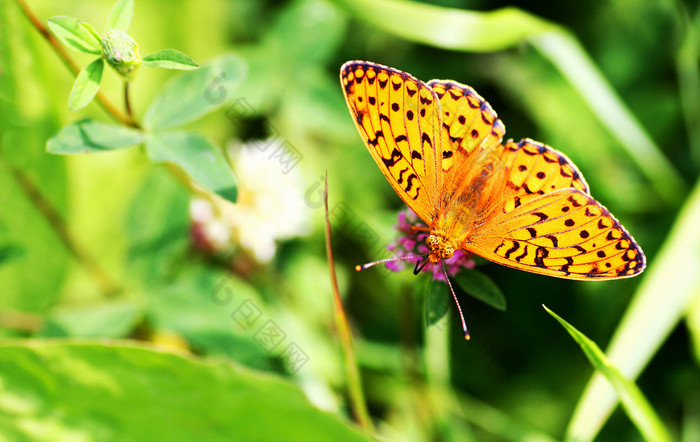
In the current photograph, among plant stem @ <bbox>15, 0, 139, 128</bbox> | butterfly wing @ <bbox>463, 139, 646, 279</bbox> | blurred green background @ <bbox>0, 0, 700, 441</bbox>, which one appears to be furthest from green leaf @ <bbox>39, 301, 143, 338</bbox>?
butterfly wing @ <bbox>463, 139, 646, 279</bbox>

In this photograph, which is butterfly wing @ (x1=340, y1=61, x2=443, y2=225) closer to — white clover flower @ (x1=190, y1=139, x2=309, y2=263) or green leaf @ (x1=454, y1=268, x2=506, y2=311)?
green leaf @ (x1=454, y1=268, x2=506, y2=311)

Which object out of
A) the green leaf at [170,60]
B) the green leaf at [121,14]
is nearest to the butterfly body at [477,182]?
the green leaf at [170,60]

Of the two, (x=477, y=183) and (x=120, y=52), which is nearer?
(x=120, y=52)

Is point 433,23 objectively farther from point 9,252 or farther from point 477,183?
point 9,252

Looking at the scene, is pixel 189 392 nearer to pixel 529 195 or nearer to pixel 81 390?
pixel 81 390

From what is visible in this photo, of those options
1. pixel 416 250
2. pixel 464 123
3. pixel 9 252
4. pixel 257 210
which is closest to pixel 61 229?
pixel 9 252

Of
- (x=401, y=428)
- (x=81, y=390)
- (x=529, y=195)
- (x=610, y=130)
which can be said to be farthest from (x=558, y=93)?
(x=81, y=390)

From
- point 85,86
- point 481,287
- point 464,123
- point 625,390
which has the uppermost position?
point 85,86
